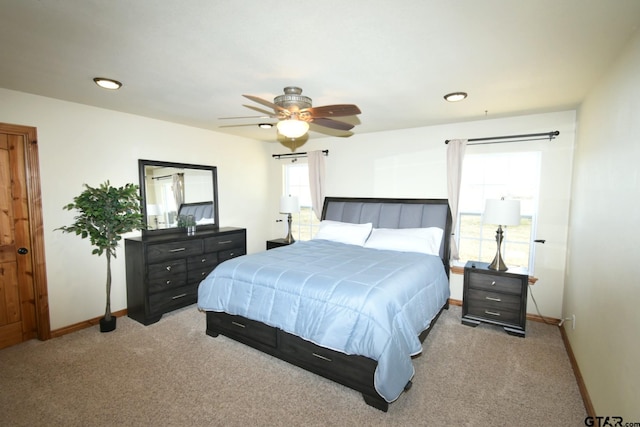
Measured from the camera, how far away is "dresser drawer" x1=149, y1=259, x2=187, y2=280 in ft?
11.5

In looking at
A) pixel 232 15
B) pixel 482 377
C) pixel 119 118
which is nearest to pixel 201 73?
pixel 232 15

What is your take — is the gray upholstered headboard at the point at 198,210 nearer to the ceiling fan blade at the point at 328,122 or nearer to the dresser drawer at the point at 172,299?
the dresser drawer at the point at 172,299

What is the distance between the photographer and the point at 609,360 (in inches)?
71.7

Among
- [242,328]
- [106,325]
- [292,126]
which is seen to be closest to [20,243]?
[106,325]

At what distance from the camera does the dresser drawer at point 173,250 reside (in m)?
3.48

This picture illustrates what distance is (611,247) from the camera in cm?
189

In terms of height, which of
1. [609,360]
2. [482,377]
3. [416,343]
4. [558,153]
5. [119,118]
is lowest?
[482,377]

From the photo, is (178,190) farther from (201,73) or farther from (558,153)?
(558,153)

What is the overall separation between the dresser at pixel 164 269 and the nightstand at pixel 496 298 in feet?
10.9

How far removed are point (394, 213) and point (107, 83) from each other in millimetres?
3610

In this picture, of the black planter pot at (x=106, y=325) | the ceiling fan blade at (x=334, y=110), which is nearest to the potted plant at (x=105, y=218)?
the black planter pot at (x=106, y=325)

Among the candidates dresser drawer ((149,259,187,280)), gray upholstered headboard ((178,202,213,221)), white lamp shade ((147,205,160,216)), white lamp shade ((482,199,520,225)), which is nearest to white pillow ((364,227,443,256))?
white lamp shade ((482,199,520,225))

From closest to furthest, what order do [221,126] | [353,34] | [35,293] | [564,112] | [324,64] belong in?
[353,34] → [324,64] → [35,293] → [564,112] → [221,126]

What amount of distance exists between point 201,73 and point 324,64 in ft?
Result: 3.28
